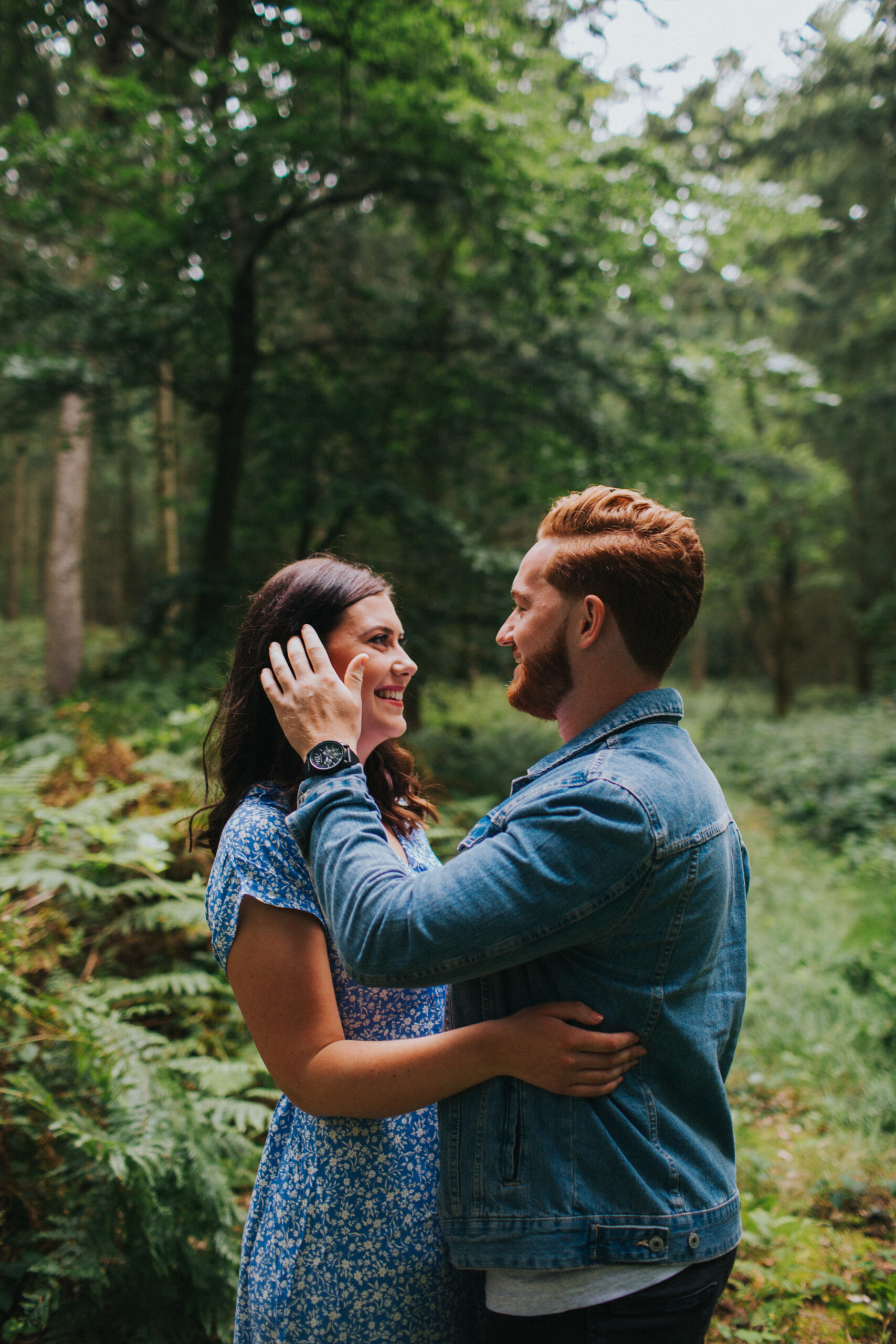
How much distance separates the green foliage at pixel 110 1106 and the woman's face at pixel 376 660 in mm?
818

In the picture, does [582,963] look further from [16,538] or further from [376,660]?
[16,538]

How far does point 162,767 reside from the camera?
5.29m

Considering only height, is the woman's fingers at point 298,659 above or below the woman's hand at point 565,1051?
above

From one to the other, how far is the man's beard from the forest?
115 centimetres

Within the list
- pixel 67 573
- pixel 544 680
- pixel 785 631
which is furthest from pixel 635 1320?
pixel 785 631

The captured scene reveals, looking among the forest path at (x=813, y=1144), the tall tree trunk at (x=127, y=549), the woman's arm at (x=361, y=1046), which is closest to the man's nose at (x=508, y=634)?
the woman's arm at (x=361, y=1046)

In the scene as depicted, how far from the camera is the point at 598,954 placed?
1318 millimetres

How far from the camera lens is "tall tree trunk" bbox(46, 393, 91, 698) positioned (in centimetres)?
1323

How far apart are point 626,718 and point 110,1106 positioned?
7.67 ft

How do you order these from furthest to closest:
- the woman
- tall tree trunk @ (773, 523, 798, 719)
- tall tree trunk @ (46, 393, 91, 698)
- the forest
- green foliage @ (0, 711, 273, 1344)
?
1. tall tree trunk @ (773, 523, 798, 719)
2. tall tree trunk @ (46, 393, 91, 698)
3. the forest
4. green foliage @ (0, 711, 273, 1344)
5. the woman

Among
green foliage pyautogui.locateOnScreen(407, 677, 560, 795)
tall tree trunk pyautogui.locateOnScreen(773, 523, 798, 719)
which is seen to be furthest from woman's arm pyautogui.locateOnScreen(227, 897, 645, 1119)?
tall tree trunk pyautogui.locateOnScreen(773, 523, 798, 719)

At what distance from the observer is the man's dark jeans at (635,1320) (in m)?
1.28

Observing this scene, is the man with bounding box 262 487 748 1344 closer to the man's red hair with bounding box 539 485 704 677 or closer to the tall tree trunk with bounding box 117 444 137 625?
the man's red hair with bounding box 539 485 704 677

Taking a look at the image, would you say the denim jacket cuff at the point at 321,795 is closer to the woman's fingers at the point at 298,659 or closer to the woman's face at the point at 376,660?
the woman's fingers at the point at 298,659
